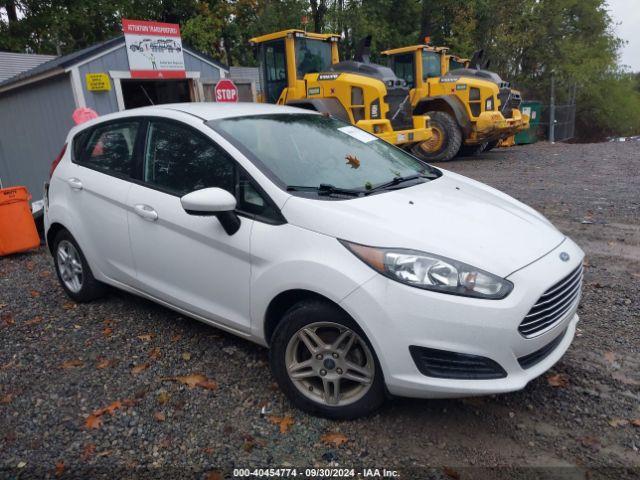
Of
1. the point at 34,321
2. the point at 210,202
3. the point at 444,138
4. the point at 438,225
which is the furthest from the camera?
the point at 444,138

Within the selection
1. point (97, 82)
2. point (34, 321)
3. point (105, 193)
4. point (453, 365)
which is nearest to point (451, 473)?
point (453, 365)

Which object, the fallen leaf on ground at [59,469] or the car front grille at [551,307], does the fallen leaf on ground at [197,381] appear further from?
the car front grille at [551,307]

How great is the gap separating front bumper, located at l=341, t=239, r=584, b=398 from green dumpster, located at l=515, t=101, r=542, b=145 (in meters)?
17.5

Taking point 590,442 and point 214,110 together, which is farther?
point 214,110

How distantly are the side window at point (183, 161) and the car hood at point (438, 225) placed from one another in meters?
0.60

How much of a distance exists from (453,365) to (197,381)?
5.42ft

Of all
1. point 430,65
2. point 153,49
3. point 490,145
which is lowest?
point 490,145

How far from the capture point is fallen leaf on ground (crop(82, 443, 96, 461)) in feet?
8.53

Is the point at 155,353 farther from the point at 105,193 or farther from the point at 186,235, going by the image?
the point at 105,193

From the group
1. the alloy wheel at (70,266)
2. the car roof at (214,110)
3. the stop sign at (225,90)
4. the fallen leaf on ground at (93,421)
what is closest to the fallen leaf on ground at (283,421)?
the fallen leaf on ground at (93,421)

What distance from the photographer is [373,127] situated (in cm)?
1103

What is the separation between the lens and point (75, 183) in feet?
13.4

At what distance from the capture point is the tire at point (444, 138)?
13.1 m

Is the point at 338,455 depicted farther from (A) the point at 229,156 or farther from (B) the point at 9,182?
(B) the point at 9,182
